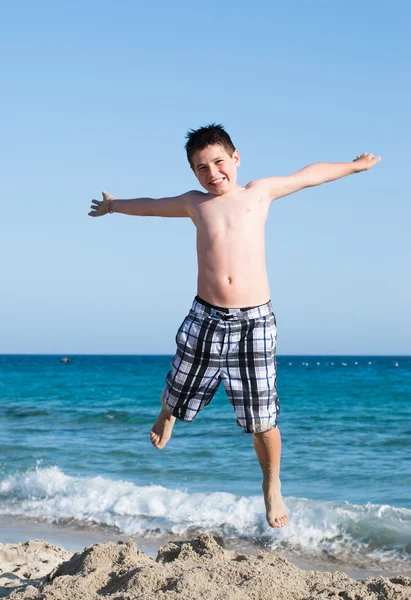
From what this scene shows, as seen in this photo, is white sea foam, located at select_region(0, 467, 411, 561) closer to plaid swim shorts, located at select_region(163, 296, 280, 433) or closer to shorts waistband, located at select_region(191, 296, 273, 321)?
plaid swim shorts, located at select_region(163, 296, 280, 433)

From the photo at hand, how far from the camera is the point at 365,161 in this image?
5.01 metres

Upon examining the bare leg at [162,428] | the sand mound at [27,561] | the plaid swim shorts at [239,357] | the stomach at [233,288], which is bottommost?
the sand mound at [27,561]

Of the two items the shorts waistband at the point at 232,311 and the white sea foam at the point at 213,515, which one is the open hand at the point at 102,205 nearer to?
the shorts waistband at the point at 232,311

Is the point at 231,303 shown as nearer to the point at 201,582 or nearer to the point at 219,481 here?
the point at 201,582

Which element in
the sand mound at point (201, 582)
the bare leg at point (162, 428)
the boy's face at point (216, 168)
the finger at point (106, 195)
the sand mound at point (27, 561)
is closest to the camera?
the sand mound at point (201, 582)

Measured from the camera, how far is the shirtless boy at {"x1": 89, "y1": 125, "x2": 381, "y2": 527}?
4609 millimetres

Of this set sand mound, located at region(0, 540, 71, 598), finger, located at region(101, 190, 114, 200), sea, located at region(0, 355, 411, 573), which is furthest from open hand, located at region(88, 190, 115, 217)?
sea, located at region(0, 355, 411, 573)

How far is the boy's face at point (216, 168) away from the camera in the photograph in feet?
14.9

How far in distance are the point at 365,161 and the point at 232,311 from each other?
1402mm

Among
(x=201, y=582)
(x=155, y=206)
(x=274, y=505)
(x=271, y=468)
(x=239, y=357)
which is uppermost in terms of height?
(x=155, y=206)

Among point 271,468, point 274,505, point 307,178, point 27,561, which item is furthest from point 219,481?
point 307,178

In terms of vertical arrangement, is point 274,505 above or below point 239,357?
below

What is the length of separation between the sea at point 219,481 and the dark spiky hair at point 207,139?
4.67 metres

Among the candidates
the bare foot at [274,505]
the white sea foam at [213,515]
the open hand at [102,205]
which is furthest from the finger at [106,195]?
the white sea foam at [213,515]
